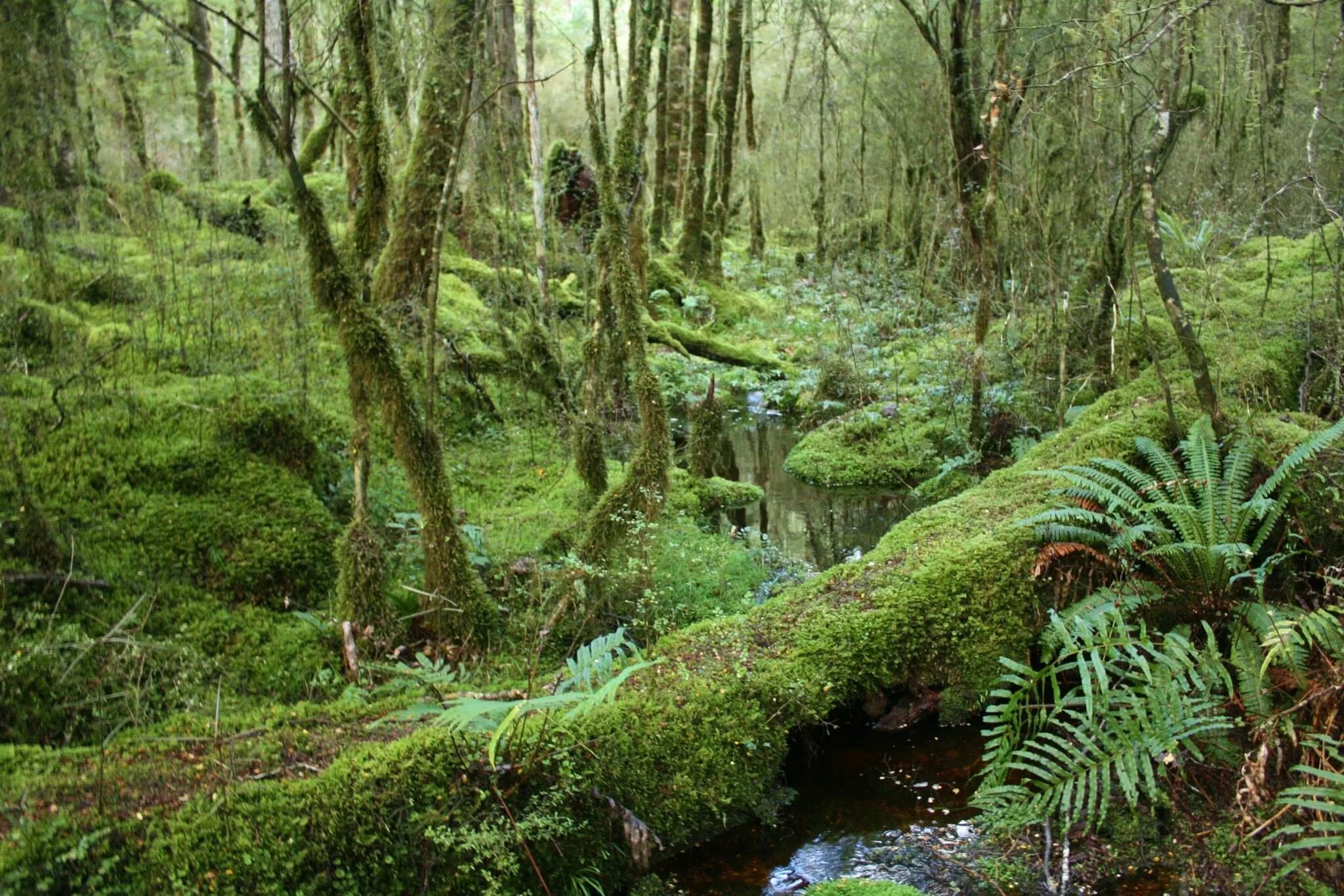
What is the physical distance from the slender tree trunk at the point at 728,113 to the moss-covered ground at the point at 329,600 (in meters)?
9.36

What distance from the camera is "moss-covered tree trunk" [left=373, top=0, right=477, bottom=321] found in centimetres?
635

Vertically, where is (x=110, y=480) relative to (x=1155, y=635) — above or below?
above

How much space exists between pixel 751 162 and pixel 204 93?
11640 mm

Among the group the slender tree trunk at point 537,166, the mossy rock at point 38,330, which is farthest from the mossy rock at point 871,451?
the mossy rock at point 38,330

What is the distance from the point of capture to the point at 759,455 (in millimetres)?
10141

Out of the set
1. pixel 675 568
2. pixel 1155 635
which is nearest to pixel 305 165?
pixel 675 568

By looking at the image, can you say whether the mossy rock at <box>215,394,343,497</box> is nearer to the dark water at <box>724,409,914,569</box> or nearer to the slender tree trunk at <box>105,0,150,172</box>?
the dark water at <box>724,409,914,569</box>

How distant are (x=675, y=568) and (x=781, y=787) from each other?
1975mm

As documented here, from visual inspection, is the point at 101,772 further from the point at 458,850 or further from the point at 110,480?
the point at 110,480

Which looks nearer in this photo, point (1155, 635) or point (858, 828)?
point (858, 828)

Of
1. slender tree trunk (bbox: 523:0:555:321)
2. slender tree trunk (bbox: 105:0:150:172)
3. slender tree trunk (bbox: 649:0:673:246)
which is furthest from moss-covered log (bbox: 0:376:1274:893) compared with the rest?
slender tree trunk (bbox: 649:0:673:246)

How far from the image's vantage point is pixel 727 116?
16.9 m

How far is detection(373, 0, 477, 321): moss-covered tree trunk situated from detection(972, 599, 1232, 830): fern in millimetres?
4834

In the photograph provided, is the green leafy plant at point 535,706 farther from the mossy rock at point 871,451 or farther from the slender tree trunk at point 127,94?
the slender tree trunk at point 127,94
